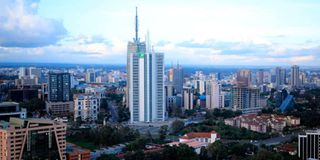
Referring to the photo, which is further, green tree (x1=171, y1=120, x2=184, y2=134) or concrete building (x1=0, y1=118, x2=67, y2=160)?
green tree (x1=171, y1=120, x2=184, y2=134)

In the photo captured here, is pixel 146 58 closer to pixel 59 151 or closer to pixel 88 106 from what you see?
pixel 88 106

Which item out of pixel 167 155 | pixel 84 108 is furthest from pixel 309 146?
pixel 84 108

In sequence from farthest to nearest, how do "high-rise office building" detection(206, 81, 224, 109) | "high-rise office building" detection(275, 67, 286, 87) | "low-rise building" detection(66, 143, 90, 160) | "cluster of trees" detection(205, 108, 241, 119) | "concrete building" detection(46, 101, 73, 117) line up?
1. "high-rise office building" detection(275, 67, 286, 87)
2. "high-rise office building" detection(206, 81, 224, 109)
3. "concrete building" detection(46, 101, 73, 117)
4. "cluster of trees" detection(205, 108, 241, 119)
5. "low-rise building" detection(66, 143, 90, 160)

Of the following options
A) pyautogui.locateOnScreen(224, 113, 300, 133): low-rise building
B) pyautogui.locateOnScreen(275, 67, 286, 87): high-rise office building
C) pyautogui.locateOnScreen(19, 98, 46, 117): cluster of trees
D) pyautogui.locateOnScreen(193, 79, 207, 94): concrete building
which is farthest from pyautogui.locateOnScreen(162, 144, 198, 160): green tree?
pyautogui.locateOnScreen(275, 67, 286, 87): high-rise office building

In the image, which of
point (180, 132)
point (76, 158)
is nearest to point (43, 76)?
point (180, 132)

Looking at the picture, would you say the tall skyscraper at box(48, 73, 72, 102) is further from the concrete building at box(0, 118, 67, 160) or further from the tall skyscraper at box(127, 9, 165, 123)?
the concrete building at box(0, 118, 67, 160)

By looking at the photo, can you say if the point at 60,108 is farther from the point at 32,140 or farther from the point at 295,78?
the point at 295,78

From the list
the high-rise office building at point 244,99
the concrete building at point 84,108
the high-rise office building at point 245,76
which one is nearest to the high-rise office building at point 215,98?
the high-rise office building at point 244,99
